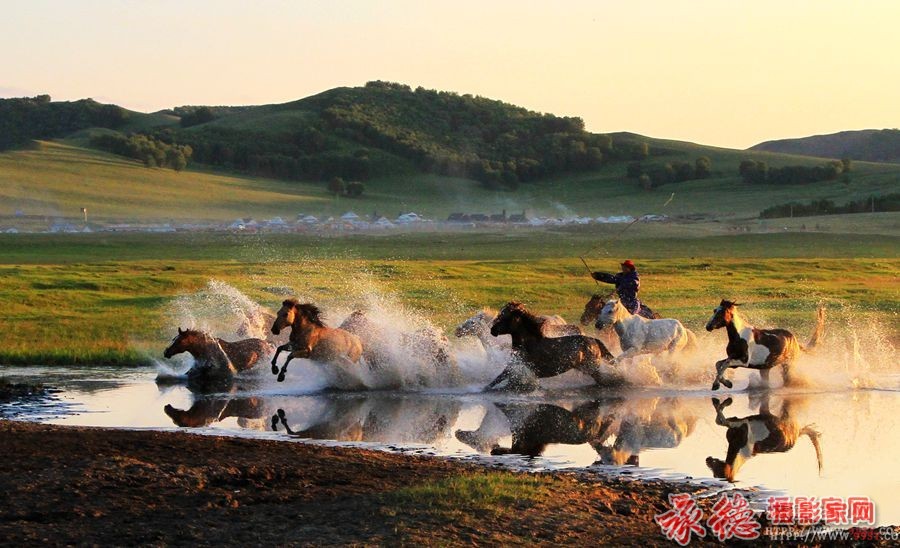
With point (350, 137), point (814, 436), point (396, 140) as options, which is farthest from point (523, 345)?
point (350, 137)

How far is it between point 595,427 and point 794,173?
104 meters

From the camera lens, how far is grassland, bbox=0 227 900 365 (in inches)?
998

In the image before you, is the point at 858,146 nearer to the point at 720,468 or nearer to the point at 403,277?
the point at 403,277

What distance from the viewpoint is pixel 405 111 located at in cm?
16838

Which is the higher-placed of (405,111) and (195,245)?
(405,111)

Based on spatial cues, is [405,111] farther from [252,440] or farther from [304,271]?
[252,440]

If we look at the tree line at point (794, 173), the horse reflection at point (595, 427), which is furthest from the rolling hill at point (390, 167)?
the horse reflection at point (595, 427)

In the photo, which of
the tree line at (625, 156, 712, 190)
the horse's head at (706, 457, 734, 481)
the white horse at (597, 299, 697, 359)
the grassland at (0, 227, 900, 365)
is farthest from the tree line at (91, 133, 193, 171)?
the horse's head at (706, 457, 734, 481)

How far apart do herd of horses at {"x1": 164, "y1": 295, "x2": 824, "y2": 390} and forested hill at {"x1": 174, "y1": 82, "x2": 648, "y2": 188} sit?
377ft

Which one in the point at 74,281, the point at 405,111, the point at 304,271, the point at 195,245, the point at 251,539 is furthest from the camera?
the point at 405,111

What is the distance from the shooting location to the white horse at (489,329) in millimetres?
18078

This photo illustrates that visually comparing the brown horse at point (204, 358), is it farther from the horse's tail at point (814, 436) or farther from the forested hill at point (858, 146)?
the forested hill at point (858, 146)

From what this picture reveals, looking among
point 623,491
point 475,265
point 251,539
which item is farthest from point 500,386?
point 475,265

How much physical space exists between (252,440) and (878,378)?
34.0ft
